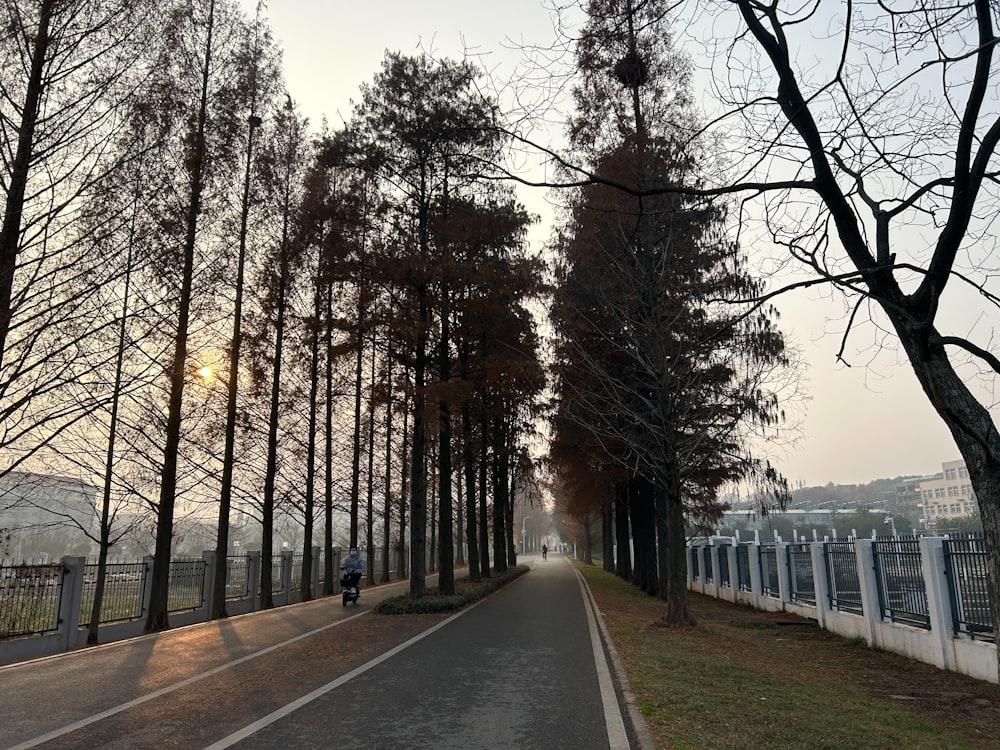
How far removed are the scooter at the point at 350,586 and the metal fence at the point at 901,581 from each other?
521 inches

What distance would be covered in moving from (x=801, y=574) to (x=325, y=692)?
46.2ft

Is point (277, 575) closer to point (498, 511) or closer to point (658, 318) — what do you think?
point (498, 511)

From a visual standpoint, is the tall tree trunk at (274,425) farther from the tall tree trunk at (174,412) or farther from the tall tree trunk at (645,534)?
the tall tree trunk at (645,534)

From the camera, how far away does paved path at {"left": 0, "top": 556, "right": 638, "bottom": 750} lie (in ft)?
17.9

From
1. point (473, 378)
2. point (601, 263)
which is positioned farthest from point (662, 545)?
point (601, 263)

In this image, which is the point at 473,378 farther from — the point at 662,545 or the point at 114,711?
the point at 114,711

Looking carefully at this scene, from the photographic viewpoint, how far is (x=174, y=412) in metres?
15.7

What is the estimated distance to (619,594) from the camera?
23.9 metres

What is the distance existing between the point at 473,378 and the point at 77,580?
1116cm

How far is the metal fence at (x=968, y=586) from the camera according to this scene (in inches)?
364

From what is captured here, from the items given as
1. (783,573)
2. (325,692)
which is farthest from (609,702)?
(783,573)

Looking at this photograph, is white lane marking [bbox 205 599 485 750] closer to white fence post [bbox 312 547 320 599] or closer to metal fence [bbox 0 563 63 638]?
metal fence [bbox 0 563 63 638]

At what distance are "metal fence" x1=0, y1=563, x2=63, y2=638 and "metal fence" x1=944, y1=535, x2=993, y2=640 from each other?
16.3 metres

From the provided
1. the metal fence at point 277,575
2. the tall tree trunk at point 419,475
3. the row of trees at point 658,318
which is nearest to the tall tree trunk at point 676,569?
the row of trees at point 658,318
